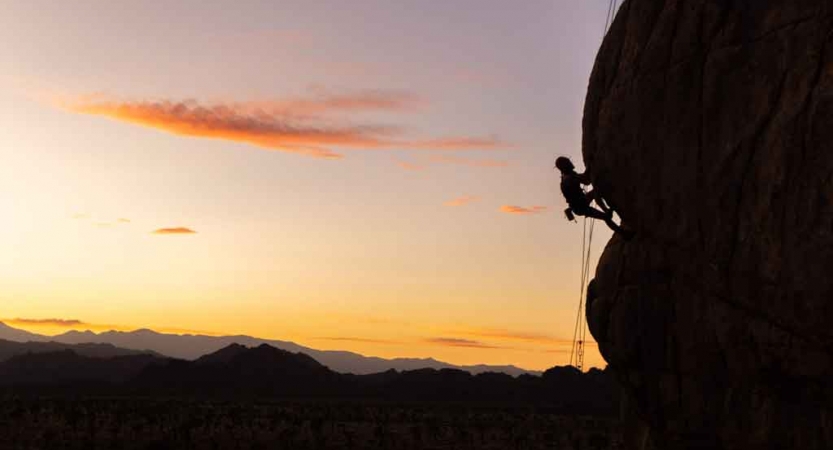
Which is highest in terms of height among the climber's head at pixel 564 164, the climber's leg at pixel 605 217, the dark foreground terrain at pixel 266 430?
the climber's head at pixel 564 164

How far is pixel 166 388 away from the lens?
174125mm

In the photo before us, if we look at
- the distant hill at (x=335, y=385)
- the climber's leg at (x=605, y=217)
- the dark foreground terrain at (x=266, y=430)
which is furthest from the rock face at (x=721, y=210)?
the distant hill at (x=335, y=385)

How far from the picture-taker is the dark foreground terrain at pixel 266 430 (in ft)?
216

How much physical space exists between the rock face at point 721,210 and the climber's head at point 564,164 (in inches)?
20.2

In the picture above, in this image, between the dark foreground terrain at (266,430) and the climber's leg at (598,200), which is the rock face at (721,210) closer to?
the climber's leg at (598,200)

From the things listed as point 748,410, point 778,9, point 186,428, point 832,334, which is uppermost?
point 778,9

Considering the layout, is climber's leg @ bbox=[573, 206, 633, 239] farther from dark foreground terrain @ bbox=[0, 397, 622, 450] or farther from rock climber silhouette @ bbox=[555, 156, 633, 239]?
dark foreground terrain @ bbox=[0, 397, 622, 450]

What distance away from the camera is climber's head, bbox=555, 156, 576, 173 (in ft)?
86.1

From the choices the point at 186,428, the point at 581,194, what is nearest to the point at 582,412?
the point at 186,428

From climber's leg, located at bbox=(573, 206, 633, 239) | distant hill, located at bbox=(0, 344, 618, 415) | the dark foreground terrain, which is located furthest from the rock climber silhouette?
distant hill, located at bbox=(0, 344, 618, 415)

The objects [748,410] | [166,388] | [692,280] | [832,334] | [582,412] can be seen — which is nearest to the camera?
[832,334]

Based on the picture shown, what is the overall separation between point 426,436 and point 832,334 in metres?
60.8

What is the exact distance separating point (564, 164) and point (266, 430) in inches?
2227

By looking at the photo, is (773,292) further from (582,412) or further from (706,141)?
(582,412)
